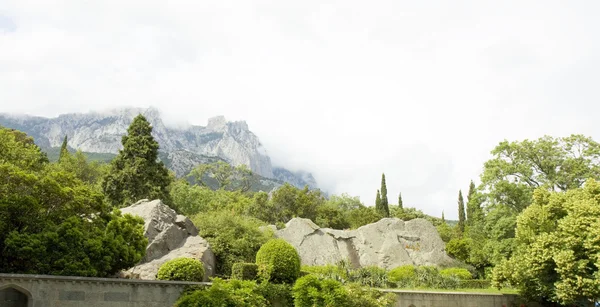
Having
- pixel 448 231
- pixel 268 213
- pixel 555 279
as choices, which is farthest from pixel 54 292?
pixel 448 231

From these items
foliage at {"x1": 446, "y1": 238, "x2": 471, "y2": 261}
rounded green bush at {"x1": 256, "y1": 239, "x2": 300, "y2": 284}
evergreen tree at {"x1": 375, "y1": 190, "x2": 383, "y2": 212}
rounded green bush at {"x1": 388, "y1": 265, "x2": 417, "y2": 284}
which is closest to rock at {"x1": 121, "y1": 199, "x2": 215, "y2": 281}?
rounded green bush at {"x1": 256, "y1": 239, "x2": 300, "y2": 284}

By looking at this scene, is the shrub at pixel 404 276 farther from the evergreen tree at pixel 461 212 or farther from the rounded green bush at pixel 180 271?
the evergreen tree at pixel 461 212

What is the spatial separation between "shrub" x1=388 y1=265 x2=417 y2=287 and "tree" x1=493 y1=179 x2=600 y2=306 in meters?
5.33

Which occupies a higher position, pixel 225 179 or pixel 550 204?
pixel 225 179

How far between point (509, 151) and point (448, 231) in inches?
1060

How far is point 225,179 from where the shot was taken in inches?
3162

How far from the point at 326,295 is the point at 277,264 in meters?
2.63

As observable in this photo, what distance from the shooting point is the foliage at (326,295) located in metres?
20.1

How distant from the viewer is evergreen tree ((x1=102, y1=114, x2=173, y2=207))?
3681cm

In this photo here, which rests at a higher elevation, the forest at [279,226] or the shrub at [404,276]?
the forest at [279,226]

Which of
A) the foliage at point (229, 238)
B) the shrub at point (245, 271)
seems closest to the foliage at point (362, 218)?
the foliage at point (229, 238)

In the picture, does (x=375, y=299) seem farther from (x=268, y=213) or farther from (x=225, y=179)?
(x=225, y=179)

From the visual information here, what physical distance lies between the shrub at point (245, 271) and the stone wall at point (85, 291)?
314cm

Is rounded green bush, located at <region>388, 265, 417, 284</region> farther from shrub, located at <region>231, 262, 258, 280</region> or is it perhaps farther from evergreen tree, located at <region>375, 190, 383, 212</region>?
evergreen tree, located at <region>375, 190, 383, 212</region>
